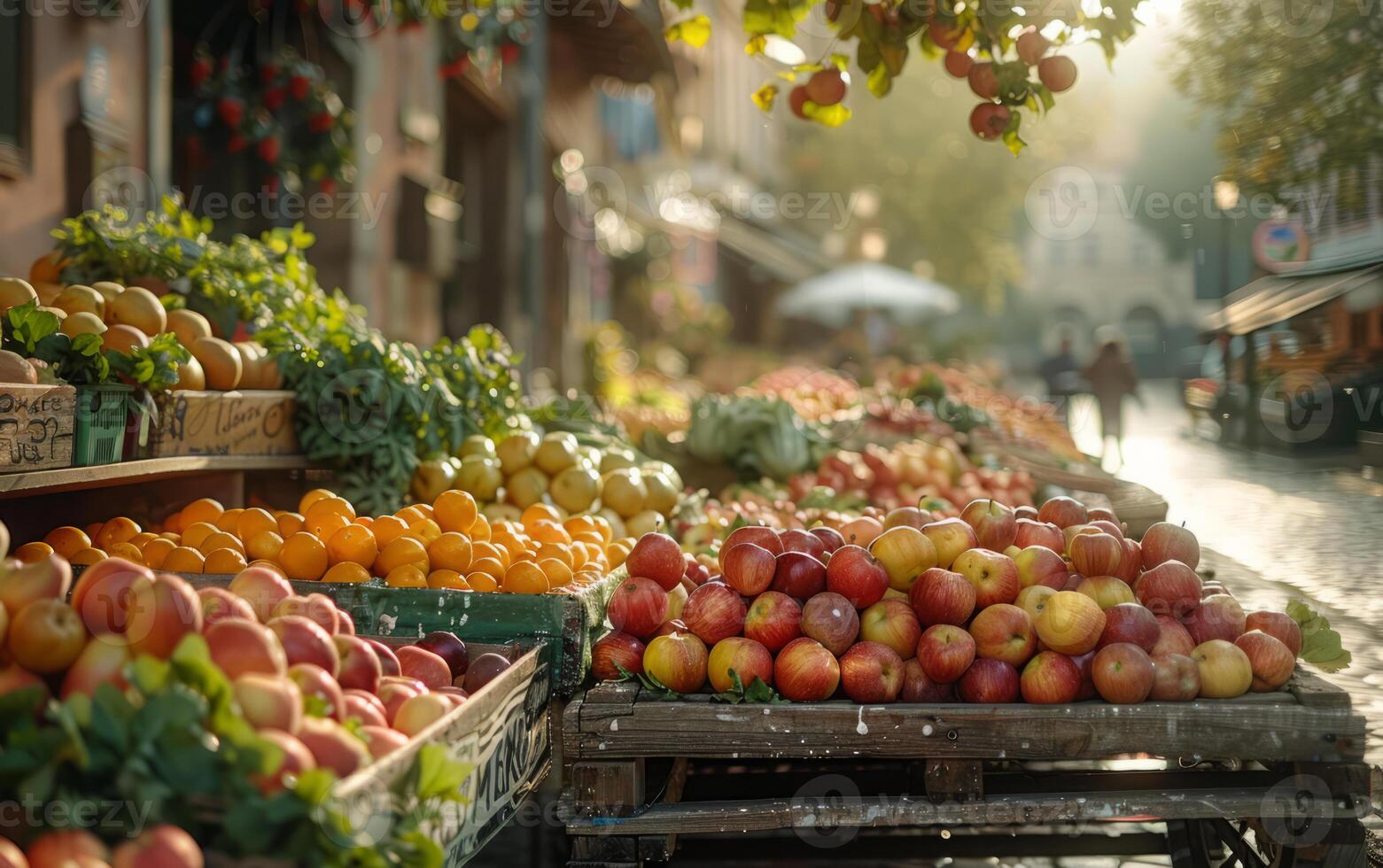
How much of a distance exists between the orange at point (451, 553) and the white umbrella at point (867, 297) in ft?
58.6

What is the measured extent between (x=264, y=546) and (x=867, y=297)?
18.2 metres

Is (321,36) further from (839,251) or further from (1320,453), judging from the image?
(839,251)

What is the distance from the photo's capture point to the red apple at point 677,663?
2732mm

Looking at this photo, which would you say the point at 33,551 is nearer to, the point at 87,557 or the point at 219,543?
the point at 87,557

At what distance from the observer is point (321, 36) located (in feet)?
24.2

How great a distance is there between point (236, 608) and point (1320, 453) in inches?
135

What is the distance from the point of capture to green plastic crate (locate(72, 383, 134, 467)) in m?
2.90

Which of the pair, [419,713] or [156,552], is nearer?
[419,713]

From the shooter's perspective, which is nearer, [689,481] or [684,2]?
[684,2]

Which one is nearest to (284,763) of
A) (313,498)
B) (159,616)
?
(159,616)

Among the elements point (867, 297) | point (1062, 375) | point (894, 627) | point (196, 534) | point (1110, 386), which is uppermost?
point (867, 297)

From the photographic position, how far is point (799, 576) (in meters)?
2.90

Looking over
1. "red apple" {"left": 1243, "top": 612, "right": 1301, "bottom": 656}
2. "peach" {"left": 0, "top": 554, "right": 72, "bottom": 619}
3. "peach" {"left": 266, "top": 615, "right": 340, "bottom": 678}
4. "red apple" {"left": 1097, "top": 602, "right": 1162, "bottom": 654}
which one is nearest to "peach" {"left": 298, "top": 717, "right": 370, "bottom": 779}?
"peach" {"left": 266, "top": 615, "right": 340, "bottom": 678}

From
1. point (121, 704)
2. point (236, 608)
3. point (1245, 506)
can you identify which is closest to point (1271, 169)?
point (1245, 506)
